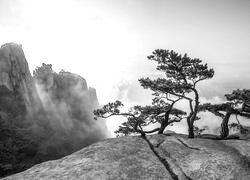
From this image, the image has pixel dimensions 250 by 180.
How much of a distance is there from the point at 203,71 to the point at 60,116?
346ft

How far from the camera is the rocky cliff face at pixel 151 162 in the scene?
8922 mm

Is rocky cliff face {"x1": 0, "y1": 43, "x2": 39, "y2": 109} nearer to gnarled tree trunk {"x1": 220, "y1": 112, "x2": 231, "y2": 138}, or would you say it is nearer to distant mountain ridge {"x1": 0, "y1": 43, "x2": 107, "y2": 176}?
distant mountain ridge {"x1": 0, "y1": 43, "x2": 107, "y2": 176}

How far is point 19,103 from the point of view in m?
89.9

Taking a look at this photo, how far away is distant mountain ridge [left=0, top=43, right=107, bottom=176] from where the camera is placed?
234ft

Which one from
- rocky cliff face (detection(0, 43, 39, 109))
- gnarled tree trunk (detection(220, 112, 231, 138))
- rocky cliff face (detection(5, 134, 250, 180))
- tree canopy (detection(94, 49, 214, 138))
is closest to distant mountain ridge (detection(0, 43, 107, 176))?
rocky cliff face (detection(0, 43, 39, 109))

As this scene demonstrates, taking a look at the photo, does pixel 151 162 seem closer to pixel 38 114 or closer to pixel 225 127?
pixel 225 127

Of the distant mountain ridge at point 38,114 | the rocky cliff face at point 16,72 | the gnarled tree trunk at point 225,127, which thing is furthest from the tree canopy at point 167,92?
the rocky cliff face at point 16,72

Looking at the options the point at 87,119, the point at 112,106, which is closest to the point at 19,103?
the point at 87,119

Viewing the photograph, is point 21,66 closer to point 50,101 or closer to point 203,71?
point 50,101

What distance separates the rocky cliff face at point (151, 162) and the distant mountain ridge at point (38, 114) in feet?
183

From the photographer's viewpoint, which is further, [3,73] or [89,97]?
[89,97]

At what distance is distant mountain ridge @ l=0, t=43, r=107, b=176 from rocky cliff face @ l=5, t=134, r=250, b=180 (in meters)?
55.8

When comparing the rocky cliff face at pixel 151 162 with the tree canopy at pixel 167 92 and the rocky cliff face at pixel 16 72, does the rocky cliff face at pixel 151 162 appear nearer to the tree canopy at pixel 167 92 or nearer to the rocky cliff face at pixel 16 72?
the tree canopy at pixel 167 92

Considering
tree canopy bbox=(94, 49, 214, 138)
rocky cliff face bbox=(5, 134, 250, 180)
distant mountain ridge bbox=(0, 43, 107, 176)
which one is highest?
distant mountain ridge bbox=(0, 43, 107, 176)
